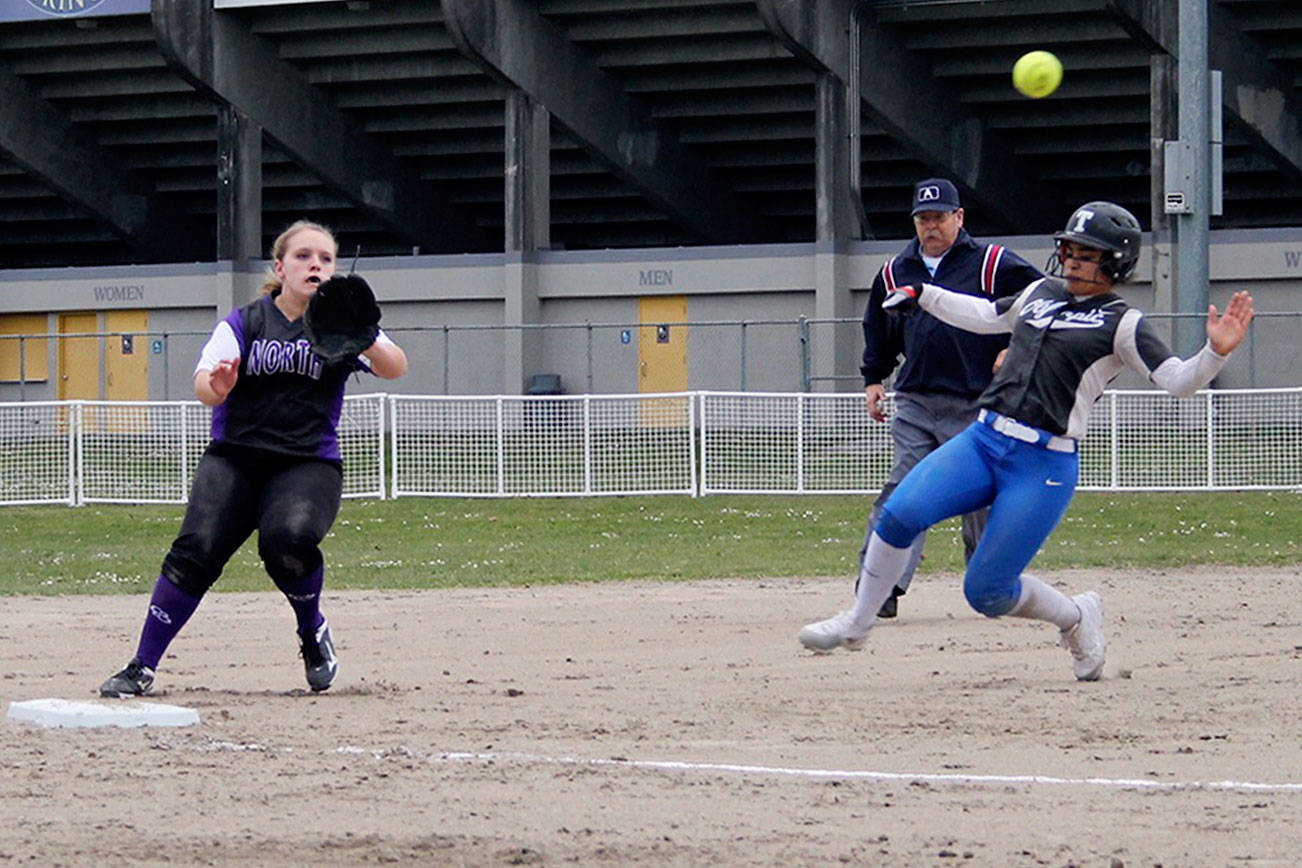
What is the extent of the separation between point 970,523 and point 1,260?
114ft

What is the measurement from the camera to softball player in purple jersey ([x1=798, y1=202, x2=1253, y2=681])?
7633mm

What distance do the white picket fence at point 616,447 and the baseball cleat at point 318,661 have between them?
1282cm

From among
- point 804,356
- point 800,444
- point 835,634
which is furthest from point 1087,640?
point 804,356

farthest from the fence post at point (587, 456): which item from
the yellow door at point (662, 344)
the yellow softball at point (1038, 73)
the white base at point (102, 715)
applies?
the white base at point (102, 715)

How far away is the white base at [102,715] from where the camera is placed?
718 centimetres

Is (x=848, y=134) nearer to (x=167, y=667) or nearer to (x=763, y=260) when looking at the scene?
(x=763, y=260)

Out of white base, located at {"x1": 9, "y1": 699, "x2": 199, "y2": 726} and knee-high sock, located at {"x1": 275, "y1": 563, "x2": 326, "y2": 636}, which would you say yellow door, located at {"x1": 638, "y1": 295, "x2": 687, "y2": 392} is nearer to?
knee-high sock, located at {"x1": 275, "y1": 563, "x2": 326, "y2": 636}

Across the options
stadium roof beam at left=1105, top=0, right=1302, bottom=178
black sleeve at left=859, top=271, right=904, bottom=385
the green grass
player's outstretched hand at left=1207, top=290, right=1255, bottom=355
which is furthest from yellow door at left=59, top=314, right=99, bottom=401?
player's outstretched hand at left=1207, top=290, right=1255, bottom=355

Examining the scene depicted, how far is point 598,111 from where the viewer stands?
108 ft

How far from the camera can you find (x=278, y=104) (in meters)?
34.1

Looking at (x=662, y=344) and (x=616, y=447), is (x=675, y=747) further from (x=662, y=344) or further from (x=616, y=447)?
(x=662, y=344)

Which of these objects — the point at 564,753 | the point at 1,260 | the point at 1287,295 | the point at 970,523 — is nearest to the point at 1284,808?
the point at 564,753

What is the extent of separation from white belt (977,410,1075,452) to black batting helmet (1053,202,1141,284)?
64cm

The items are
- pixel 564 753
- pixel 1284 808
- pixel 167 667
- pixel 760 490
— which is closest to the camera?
pixel 1284 808
